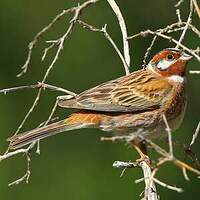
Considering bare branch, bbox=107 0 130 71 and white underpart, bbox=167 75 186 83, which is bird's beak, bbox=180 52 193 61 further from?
bare branch, bbox=107 0 130 71

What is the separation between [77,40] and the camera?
10211 mm

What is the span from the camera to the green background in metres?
9.13

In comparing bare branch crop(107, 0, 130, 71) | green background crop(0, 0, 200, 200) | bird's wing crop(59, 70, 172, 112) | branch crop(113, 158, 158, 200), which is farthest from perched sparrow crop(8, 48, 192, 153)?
green background crop(0, 0, 200, 200)

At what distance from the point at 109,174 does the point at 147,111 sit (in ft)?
12.8

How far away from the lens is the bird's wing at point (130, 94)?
535 cm

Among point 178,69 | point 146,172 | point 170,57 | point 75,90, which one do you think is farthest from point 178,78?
point 75,90

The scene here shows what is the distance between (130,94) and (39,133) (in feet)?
1.99

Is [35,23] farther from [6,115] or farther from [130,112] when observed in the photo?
[130,112]

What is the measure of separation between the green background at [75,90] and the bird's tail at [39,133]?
10.5 ft

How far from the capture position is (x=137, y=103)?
5.41m

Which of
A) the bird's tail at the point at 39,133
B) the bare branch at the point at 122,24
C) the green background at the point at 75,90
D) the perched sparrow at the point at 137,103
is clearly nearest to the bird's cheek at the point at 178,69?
the perched sparrow at the point at 137,103

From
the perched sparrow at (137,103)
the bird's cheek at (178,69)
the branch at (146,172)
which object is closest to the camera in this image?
the branch at (146,172)

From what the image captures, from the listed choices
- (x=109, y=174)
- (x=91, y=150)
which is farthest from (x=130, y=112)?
(x=91, y=150)

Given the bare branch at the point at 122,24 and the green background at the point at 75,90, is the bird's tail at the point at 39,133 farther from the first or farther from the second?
the green background at the point at 75,90
